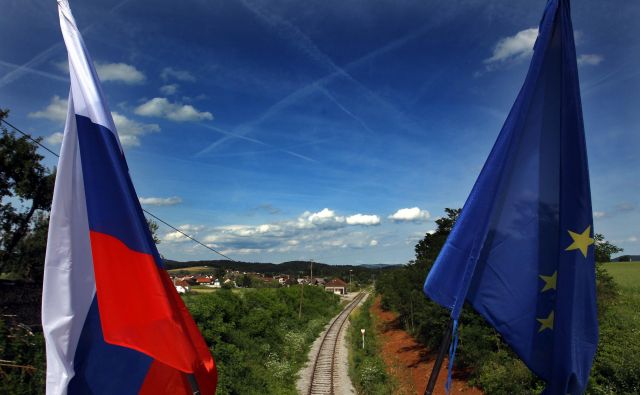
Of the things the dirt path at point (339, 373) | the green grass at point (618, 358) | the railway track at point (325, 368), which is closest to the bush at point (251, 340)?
the dirt path at point (339, 373)

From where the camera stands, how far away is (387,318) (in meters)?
51.0

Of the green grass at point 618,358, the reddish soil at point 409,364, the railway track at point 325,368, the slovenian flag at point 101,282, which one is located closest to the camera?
the slovenian flag at point 101,282

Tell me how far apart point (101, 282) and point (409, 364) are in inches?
1056

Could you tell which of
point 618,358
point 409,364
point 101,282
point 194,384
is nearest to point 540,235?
point 194,384

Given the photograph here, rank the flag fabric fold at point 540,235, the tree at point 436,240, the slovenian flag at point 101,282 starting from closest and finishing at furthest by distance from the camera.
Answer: the slovenian flag at point 101,282
the flag fabric fold at point 540,235
the tree at point 436,240

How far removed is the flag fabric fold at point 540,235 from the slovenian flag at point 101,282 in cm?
192

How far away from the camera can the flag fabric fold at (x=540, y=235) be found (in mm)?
Answer: 3090

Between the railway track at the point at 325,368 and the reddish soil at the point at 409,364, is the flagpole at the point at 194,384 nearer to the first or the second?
the reddish soil at the point at 409,364

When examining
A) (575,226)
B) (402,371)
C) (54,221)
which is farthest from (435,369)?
(402,371)

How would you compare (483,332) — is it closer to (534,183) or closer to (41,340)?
(41,340)

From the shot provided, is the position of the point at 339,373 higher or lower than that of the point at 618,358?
lower

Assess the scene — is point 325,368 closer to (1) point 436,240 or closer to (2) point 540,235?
(1) point 436,240

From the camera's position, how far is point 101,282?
288 centimetres

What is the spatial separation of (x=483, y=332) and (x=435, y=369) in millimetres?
19478
